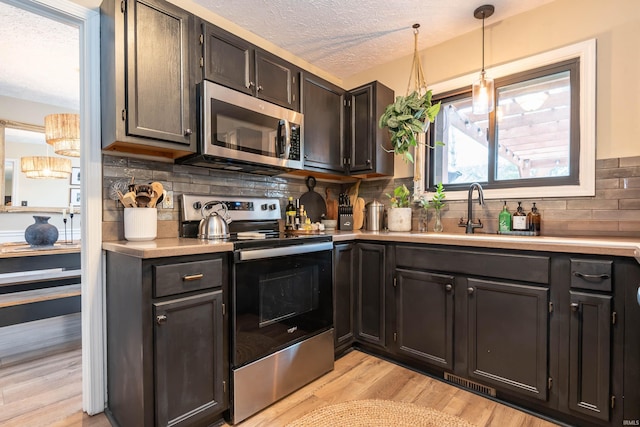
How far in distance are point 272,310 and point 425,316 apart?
1.00 metres

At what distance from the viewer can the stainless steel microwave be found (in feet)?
5.92

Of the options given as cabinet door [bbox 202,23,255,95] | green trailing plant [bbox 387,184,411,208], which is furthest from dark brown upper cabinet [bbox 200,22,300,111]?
green trailing plant [bbox 387,184,411,208]

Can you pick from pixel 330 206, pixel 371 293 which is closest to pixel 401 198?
pixel 330 206

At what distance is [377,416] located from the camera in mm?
1622

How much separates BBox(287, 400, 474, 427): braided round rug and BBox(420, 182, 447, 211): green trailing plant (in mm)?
1475

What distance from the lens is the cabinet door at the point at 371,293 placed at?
7.36 ft

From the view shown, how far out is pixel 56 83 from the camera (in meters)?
3.35

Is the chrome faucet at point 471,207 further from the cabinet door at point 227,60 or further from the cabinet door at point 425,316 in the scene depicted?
the cabinet door at point 227,60

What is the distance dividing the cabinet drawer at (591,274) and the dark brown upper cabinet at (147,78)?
2.11m

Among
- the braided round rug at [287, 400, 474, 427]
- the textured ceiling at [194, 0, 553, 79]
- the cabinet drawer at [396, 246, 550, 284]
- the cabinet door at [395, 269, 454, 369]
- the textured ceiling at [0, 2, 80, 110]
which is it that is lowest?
the braided round rug at [287, 400, 474, 427]

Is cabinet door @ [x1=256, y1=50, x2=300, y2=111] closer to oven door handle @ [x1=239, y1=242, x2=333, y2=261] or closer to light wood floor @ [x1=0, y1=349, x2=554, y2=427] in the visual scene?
oven door handle @ [x1=239, y1=242, x2=333, y2=261]

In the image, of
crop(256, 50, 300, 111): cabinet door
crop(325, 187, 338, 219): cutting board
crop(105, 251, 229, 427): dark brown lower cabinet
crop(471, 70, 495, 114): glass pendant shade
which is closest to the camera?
crop(105, 251, 229, 427): dark brown lower cabinet

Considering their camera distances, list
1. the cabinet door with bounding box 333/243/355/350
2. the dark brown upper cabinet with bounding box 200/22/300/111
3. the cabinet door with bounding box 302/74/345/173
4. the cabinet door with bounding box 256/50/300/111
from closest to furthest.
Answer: the dark brown upper cabinet with bounding box 200/22/300/111
the cabinet door with bounding box 256/50/300/111
the cabinet door with bounding box 333/243/355/350
the cabinet door with bounding box 302/74/345/173

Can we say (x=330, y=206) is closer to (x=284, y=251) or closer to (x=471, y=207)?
(x=471, y=207)
